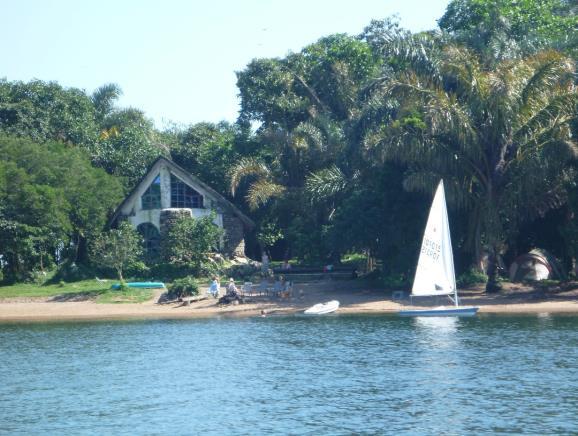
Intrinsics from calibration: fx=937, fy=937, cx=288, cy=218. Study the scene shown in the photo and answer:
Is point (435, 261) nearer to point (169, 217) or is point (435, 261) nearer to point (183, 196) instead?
point (169, 217)

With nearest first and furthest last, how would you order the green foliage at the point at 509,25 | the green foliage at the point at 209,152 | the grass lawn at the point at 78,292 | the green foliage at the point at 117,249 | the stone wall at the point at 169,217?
the grass lawn at the point at 78,292 < the green foliage at the point at 509,25 < the green foliage at the point at 117,249 < the stone wall at the point at 169,217 < the green foliage at the point at 209,152

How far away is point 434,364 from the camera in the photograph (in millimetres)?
27828

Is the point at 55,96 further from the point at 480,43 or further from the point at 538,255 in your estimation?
the point at 538,255

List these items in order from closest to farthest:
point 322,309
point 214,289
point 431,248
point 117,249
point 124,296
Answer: point 431,248, point 322,309, point 214,289, point 124,296, point 117,249

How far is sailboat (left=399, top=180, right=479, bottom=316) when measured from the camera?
36.8 m

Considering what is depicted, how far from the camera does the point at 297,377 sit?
2667 cm

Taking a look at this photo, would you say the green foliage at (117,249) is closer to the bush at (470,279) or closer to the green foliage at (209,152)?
the green foliage at (209,152)

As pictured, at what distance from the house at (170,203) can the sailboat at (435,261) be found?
17.8m

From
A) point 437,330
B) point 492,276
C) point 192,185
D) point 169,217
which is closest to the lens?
point 437,330

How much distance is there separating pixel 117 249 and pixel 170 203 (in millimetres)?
7717

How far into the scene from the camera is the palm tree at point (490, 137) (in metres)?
38.0

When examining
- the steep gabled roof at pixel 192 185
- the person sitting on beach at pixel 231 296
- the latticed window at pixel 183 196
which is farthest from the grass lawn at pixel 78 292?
the latticed window at pixel 183 196

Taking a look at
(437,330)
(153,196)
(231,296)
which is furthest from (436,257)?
(153,196)

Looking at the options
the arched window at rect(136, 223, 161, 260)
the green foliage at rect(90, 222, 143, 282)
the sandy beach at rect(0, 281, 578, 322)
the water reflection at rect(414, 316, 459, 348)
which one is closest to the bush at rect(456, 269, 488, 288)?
the sandy beach at rect(0, 281, 578, 322)
